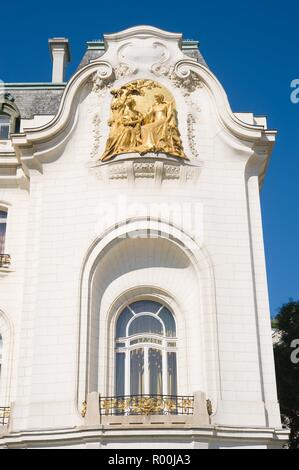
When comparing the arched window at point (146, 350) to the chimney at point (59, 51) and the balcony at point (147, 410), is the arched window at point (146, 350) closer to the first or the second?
the balcony at point (147, 410)

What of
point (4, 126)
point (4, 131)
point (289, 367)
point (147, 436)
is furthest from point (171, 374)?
point (4, 126)

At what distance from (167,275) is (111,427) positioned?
4.89 m

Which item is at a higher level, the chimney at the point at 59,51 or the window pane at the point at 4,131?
the chimney at the point at 59,51

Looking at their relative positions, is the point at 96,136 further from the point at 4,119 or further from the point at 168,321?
the point at 168,321

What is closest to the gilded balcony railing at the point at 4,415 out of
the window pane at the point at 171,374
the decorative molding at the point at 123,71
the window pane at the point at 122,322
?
the window pane at the point at 122,322

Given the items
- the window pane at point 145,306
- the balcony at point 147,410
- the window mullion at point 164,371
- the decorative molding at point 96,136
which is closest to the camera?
the balcony at point 147,410

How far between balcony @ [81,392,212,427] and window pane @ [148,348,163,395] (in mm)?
657

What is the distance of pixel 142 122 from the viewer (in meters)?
17.8

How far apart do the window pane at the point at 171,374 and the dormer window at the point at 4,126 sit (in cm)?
997

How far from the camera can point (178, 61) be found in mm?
18844

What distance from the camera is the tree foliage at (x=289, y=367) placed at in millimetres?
22016

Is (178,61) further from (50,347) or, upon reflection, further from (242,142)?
(50,347)

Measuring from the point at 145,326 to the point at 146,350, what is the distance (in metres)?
0.78

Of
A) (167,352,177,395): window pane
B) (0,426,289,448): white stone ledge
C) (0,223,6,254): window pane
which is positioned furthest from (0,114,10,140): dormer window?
(0,426,289,448): white stone ledge
